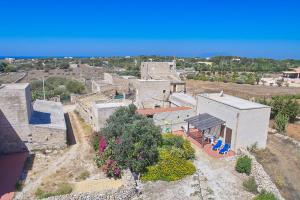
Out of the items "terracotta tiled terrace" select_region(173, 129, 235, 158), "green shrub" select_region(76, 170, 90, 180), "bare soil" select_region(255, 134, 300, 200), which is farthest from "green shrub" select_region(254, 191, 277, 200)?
"green shrub" select_region(76, 170, 90, 180)

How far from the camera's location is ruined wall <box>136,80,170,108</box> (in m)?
25.6

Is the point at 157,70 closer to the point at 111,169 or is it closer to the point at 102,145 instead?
the point at 102,145

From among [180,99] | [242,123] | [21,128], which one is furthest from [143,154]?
[180,99]

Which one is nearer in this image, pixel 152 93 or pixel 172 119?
pixel 172 119

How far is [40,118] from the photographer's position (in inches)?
716

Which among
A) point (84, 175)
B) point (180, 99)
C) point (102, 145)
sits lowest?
point (84, 175)

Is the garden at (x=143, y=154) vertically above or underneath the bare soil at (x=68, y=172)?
above

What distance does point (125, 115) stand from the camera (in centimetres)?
1684

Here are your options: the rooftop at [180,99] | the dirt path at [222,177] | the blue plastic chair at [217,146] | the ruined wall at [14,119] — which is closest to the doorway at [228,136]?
the blue plastic chair at [217,146]

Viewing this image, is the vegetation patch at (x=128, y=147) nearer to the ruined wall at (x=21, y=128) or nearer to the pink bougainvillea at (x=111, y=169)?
the pink bougainvillea at (x=111, y=169)

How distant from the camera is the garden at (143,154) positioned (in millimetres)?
13375

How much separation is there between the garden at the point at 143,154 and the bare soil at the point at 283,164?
4.74m

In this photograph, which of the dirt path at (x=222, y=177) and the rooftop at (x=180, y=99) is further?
the rooftop at (x=180, y=99)

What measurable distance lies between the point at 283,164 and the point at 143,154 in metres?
9.25
